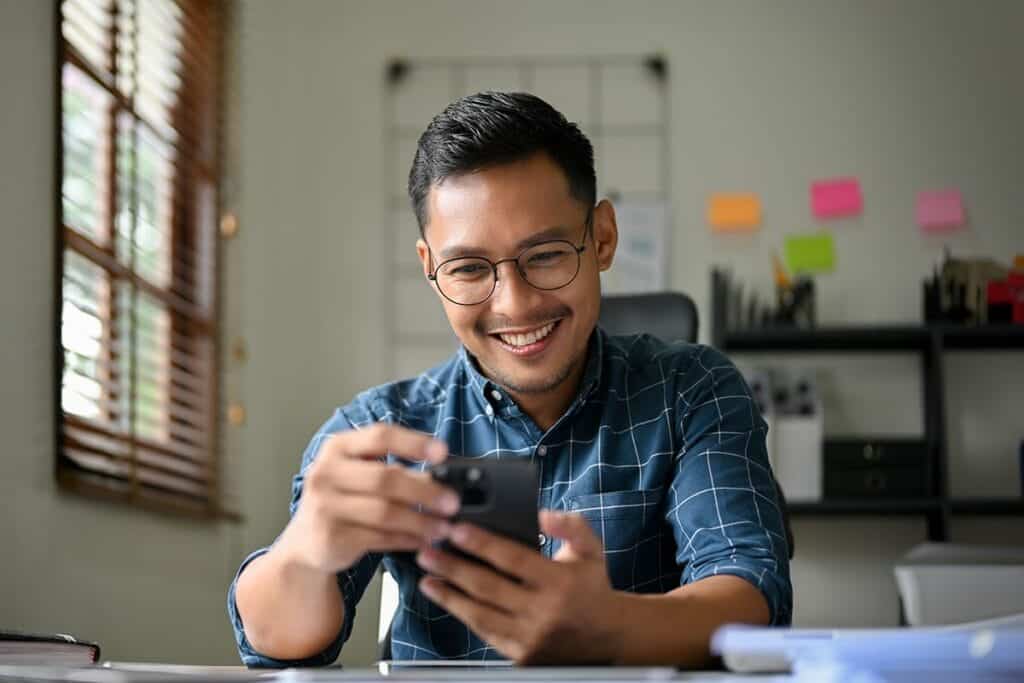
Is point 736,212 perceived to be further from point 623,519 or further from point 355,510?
point 355,510

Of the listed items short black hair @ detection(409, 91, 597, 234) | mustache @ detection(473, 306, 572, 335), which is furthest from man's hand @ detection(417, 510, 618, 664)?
short black hair @ detection(409, 91, 597, 234)

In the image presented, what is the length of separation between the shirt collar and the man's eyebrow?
0.57 feet

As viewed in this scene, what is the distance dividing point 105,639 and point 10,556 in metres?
0.42

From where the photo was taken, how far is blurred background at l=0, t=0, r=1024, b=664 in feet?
10.7

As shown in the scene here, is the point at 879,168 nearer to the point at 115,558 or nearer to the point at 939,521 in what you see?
the point at 939,521

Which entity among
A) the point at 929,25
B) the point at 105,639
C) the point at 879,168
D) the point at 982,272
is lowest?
the point at 105,639

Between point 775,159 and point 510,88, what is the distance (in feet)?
2.56

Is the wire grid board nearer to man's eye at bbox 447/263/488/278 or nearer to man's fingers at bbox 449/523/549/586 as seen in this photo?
man's eye at bbox 447/263/488/278

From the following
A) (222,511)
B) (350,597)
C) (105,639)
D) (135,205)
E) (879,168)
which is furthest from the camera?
(879,168)

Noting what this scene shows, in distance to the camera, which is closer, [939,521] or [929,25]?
[939,521]

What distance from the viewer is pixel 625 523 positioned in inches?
58.5

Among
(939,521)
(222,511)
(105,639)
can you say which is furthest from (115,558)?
(939,521)

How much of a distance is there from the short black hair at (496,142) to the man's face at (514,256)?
1cm

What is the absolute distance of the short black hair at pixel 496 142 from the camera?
152 cm
